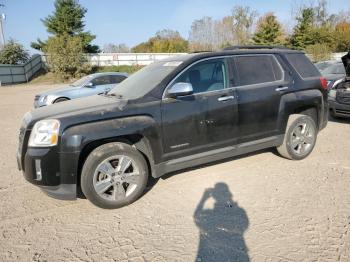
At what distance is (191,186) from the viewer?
4211mm

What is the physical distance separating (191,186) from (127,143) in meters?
1.09

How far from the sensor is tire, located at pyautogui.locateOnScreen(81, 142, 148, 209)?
353 centimetres

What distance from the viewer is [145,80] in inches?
172

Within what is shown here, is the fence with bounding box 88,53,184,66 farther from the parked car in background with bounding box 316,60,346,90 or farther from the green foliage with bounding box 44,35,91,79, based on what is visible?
the parked car in background with bounding box 316,60,346,90

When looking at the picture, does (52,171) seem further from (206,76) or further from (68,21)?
(68,21)

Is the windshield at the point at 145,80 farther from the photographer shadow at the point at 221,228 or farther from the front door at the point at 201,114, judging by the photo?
the photographer shadow at the point at 221,228

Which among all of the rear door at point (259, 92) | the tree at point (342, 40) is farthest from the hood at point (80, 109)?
the tree at point (342, 40)

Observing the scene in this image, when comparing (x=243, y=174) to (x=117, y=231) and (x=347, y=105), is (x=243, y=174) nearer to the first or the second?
(x=117, y=231)

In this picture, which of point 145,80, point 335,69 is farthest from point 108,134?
point 335,69

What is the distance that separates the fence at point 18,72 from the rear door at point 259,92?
108 ft

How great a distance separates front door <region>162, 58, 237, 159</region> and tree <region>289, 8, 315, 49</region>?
44.8 metres

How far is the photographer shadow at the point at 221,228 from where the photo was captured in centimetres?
278

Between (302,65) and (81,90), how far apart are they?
8264 millimetres

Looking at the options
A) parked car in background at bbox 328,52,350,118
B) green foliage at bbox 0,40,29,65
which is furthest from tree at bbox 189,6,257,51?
parked car in background at bbox 328,52,350,118
